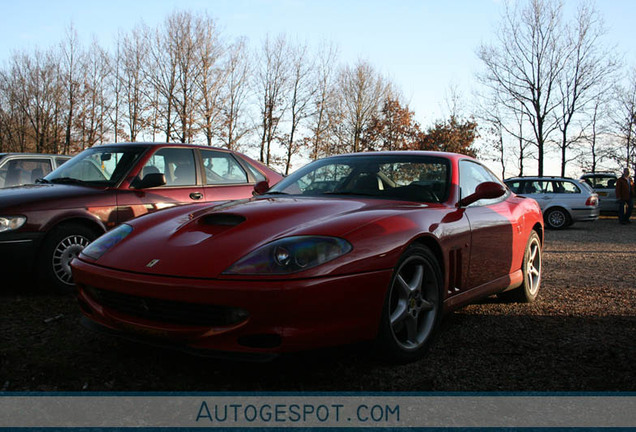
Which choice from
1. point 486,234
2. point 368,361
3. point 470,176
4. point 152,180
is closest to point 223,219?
point 368,361

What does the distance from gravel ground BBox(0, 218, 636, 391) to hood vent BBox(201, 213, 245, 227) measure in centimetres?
75

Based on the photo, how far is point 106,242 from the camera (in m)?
3.02

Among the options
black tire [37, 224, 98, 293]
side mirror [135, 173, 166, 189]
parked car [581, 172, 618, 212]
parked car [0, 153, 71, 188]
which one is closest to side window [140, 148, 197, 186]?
side mirror [135, 173, 166, 189]

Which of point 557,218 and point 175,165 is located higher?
point 175,165

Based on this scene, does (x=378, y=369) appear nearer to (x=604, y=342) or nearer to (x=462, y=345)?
(x=462, y=345)

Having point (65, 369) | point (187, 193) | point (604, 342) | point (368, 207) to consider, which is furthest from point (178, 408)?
point (187, 193)

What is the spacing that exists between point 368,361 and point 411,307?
0.38m

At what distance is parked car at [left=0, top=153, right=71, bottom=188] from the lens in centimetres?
912

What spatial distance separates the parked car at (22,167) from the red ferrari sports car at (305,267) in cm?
723

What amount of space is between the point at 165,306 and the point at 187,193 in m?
3.21

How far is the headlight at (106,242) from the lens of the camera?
2932 mm

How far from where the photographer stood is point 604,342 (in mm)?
3311

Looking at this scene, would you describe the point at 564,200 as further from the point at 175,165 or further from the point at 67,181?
the point at 67,181

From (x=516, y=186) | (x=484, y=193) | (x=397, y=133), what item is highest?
(x=397, y=133)
